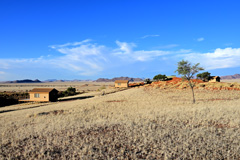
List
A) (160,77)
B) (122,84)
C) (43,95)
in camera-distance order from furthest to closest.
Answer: (160,77)
(122,84)
(43,95)

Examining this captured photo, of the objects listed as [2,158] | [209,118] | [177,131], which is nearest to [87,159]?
[2,158]

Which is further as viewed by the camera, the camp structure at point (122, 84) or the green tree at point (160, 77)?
the green tree at point (160, 77)

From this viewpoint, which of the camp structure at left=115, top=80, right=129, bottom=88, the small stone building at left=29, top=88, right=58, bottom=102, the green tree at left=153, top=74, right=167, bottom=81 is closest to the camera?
the small stone building at left=29, top=88, right=58, bottom=102

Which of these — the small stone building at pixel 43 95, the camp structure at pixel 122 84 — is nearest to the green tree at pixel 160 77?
the camp structure at pixel 122 84

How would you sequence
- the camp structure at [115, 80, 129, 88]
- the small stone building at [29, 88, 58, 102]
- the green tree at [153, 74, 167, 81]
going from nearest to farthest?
the small stone building at [29, 88, 58, 102] → the camp structure at [115, 80, 129, 88] → the green tree at [153, 74, 167, 81]

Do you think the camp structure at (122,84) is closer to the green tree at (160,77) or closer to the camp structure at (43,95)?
the green tree at (160,77)

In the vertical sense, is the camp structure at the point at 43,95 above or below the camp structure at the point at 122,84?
below

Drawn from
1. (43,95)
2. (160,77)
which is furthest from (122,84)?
(43,95)

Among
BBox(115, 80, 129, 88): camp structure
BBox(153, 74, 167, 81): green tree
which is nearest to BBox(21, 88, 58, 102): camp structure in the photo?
BBox(115, 80, 129, 88): camp structure

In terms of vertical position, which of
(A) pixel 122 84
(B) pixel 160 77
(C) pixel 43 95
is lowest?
(C) pixel 43 95

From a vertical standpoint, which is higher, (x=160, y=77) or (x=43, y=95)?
(x=160, y=77)

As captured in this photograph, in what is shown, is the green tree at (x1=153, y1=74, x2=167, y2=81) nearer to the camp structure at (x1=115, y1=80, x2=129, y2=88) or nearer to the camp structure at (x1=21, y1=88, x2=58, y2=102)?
the camp structure at (x1=115, y1=80, x2=129, y2=88)

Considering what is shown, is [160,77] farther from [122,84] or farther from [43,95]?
[43,95]

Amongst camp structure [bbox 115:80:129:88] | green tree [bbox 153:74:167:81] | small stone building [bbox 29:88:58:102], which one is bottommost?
small stone building [bbox 29:88:58:102]
